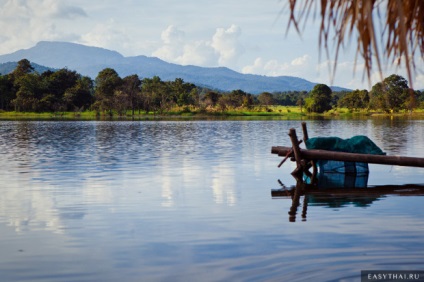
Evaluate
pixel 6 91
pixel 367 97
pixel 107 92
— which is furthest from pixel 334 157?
pixel 6 91

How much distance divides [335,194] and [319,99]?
150207mm

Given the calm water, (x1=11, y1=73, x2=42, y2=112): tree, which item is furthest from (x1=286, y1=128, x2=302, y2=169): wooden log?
(x1=11, y1=73, x2=42, y2=112): tree

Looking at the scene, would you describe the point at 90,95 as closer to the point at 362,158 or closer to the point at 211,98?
the point at 211,98

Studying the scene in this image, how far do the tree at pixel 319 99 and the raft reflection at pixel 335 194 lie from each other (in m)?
142

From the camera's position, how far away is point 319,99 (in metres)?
168

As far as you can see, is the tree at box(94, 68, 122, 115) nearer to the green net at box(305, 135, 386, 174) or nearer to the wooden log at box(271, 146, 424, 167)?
the green net at box(305, 135, 386, 174)

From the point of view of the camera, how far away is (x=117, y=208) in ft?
58.9

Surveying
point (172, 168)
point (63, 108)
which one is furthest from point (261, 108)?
point (172, 168)

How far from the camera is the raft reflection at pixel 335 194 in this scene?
1867 cm

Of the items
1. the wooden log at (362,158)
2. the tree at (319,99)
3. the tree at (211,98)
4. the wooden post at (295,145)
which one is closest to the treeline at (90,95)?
the tree at (211,98)

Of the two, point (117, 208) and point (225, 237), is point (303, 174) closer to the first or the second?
point (117, 208)

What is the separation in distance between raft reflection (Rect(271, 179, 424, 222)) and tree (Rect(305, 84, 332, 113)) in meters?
142

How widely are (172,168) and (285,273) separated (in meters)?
19.7

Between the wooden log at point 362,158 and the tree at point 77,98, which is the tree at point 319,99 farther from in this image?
the wooden log at point 362,158
